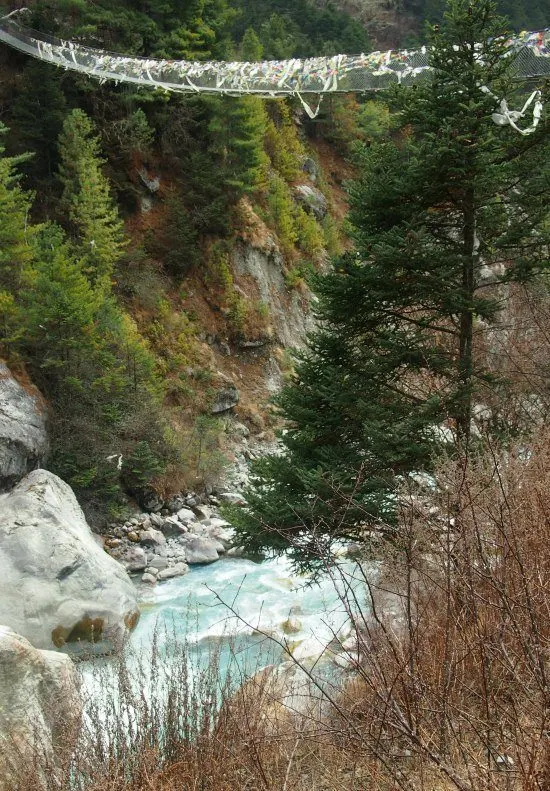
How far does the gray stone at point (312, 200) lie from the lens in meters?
25.8

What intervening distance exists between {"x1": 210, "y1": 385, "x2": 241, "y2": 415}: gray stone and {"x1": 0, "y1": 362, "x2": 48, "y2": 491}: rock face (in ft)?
21.2

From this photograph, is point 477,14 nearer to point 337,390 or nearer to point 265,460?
point 337,390

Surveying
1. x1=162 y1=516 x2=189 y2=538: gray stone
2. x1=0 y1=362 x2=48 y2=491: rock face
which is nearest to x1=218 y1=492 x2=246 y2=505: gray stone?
x1=162 y1=516 x2=189 y2=538: gray stone

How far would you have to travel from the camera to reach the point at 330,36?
3534 centimetres

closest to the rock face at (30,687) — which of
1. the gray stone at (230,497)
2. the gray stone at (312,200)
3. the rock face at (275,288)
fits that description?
the gray stone at (230,497)

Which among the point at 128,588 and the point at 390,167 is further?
the point at 128,588

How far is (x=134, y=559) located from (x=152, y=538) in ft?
2.84

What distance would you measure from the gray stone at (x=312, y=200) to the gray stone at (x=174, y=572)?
698 inches

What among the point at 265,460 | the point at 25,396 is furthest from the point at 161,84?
the point at 265,460

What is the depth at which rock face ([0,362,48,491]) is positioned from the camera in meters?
11.3

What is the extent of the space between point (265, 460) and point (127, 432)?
5968mm

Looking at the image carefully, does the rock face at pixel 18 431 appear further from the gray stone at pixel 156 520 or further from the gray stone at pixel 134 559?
the gray stone at pixel 156 520

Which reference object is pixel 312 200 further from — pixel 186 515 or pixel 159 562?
pixel 159 562

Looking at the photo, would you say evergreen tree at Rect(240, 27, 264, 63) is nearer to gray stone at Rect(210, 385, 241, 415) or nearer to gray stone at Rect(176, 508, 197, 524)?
gray stone at Rect(210, 385, 241, 415)
